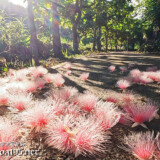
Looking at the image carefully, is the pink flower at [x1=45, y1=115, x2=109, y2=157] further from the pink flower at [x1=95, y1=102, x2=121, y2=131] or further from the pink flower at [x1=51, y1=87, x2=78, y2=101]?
the pink flower at [x1=51, y1=87, x2=78, y2=101]

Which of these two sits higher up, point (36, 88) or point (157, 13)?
point (157, 13)

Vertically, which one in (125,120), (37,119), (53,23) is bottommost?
(125,120)

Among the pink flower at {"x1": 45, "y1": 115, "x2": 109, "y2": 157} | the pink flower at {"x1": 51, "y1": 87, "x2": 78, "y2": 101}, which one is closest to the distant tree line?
the pink flower at {"x1": 51, "y1": 87, "x2": 78, "y2": 101}

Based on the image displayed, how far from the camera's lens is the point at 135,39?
28172mm

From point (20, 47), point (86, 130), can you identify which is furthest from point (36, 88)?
point (20, 47)

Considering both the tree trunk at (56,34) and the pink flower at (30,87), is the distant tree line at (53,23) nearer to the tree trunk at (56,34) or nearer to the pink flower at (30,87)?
the tree trunk at (56,34)

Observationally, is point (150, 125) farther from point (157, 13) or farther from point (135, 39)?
point (135, 39)

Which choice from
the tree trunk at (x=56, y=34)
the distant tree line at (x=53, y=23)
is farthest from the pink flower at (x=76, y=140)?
the tree trunk at (x=56, y=34)

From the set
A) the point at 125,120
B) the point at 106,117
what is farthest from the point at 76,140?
the point at 125,120

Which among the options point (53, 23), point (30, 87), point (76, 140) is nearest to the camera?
point (76, 140)

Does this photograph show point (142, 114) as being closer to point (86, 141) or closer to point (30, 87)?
point (86, 141)

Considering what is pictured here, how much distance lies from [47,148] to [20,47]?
10.1 meters

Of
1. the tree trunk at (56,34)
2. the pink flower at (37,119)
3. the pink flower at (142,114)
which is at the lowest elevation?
the pink flower at (142,114)

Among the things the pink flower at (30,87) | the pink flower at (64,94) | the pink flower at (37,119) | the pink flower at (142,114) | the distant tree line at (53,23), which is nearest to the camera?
the pink flower at (37,119)
